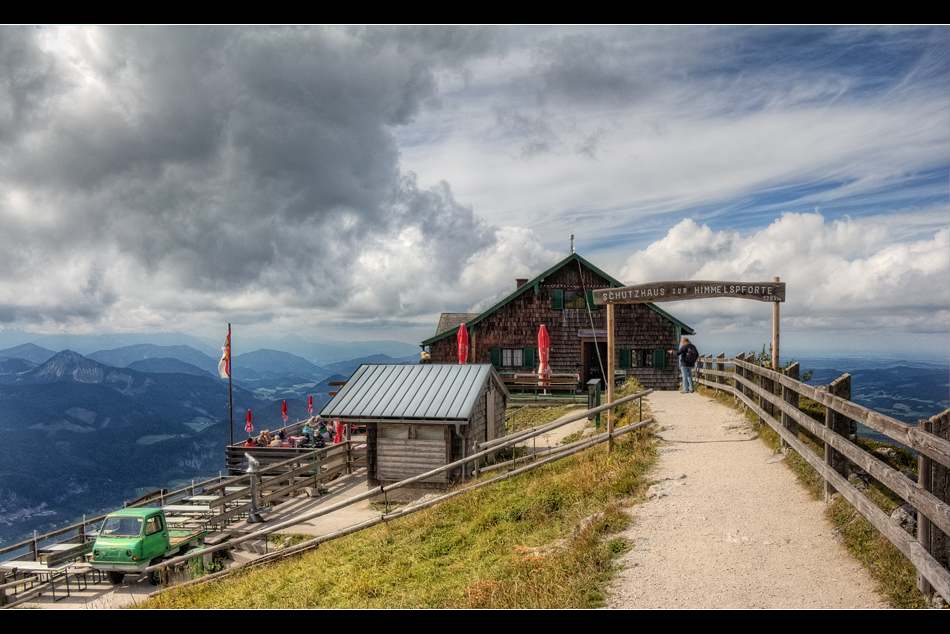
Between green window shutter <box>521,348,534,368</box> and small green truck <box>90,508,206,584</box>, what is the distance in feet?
72.3

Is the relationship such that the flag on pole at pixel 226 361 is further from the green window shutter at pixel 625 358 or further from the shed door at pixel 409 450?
the green window shutter at pixel 625 358

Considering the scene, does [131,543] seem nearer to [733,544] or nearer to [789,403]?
[733,544]

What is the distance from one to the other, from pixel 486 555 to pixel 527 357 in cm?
2524

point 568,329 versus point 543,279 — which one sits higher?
point 543,279

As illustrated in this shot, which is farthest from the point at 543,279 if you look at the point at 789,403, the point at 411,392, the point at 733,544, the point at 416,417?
the point at 733,544

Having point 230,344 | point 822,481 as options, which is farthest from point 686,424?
point 230,344

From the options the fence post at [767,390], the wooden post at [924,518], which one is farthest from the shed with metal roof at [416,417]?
the wooden post at [924,518]

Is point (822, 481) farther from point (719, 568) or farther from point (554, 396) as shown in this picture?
point (554, 396)

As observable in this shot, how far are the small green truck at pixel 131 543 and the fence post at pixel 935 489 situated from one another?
15473 millimetres

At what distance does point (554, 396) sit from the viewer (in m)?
32.0

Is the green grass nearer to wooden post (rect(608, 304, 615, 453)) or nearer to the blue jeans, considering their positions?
wooden post (rect(608, 304, 615, 453))

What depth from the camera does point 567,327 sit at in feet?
115

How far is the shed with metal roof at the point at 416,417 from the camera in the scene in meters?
19.6

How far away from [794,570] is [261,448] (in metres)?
21.8
